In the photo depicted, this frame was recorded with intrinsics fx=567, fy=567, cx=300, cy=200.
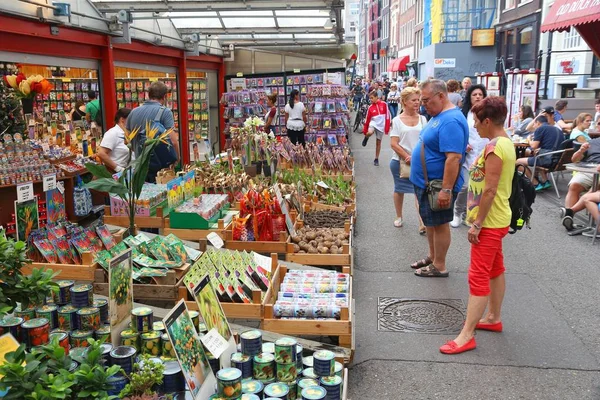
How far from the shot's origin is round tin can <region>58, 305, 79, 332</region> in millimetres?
2950

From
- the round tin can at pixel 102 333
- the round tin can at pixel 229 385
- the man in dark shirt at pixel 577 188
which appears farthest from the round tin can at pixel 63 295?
the man in dark shirt at pixel 577 188

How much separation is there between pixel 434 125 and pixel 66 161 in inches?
205

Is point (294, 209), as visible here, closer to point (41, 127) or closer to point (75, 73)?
point (41, 127)

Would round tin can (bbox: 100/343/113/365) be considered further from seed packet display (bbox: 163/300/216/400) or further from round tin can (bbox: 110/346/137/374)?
seed packet display (bbox: 163/300/216/400)

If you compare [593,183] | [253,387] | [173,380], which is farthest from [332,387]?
[593,183]

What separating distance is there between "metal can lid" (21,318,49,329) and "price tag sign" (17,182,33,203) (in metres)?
2.95

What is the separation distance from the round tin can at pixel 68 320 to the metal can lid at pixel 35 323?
0.63 ft

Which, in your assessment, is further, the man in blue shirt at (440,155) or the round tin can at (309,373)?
the man in blue shirt at (440,155)

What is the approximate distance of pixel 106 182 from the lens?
162 inches

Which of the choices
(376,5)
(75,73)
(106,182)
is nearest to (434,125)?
(106,182)

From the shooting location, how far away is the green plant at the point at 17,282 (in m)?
2.39

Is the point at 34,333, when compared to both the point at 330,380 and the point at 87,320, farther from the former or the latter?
the point at 330,380

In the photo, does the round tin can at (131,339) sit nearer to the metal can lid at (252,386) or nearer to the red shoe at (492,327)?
the metal can lid at (252,386)

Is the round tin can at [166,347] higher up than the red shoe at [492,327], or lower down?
higher up
